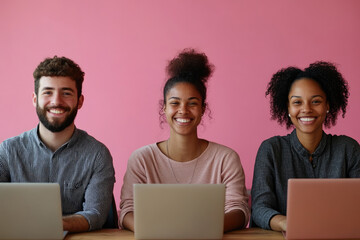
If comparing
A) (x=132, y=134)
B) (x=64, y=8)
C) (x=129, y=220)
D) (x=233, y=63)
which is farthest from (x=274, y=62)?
(x=129, y=220)

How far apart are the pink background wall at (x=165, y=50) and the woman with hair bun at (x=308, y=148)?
1162mm

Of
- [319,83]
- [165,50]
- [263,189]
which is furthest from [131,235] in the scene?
[165,50]

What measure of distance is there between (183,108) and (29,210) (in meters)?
0.89

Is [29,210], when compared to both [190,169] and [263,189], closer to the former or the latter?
[190,169]

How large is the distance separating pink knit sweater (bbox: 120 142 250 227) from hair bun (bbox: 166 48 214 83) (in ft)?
Result: 1.20

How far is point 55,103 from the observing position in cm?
211

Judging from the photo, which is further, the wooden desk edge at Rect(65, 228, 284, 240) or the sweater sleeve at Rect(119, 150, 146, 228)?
the sweater sleeve at Rect(119, 150, 146, 228)

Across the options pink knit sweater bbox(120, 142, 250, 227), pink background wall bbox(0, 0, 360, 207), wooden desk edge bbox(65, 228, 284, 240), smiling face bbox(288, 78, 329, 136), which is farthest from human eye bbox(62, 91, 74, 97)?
pink background wall bbox(0, 0, 360, 207)

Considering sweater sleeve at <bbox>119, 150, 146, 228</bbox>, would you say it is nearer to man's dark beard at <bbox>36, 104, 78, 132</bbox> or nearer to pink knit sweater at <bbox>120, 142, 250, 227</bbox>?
pink knit sweater at <bbox>120, 142, 250, 227</bbox>

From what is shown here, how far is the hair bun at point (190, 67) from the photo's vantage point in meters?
2.29

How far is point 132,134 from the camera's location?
11.5 feet

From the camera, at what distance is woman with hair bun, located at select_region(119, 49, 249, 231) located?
7.11ft

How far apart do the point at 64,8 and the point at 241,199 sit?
7.01 feet

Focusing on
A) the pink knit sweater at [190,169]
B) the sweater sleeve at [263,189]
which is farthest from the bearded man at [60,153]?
the sweater sleeve at [263,189]
